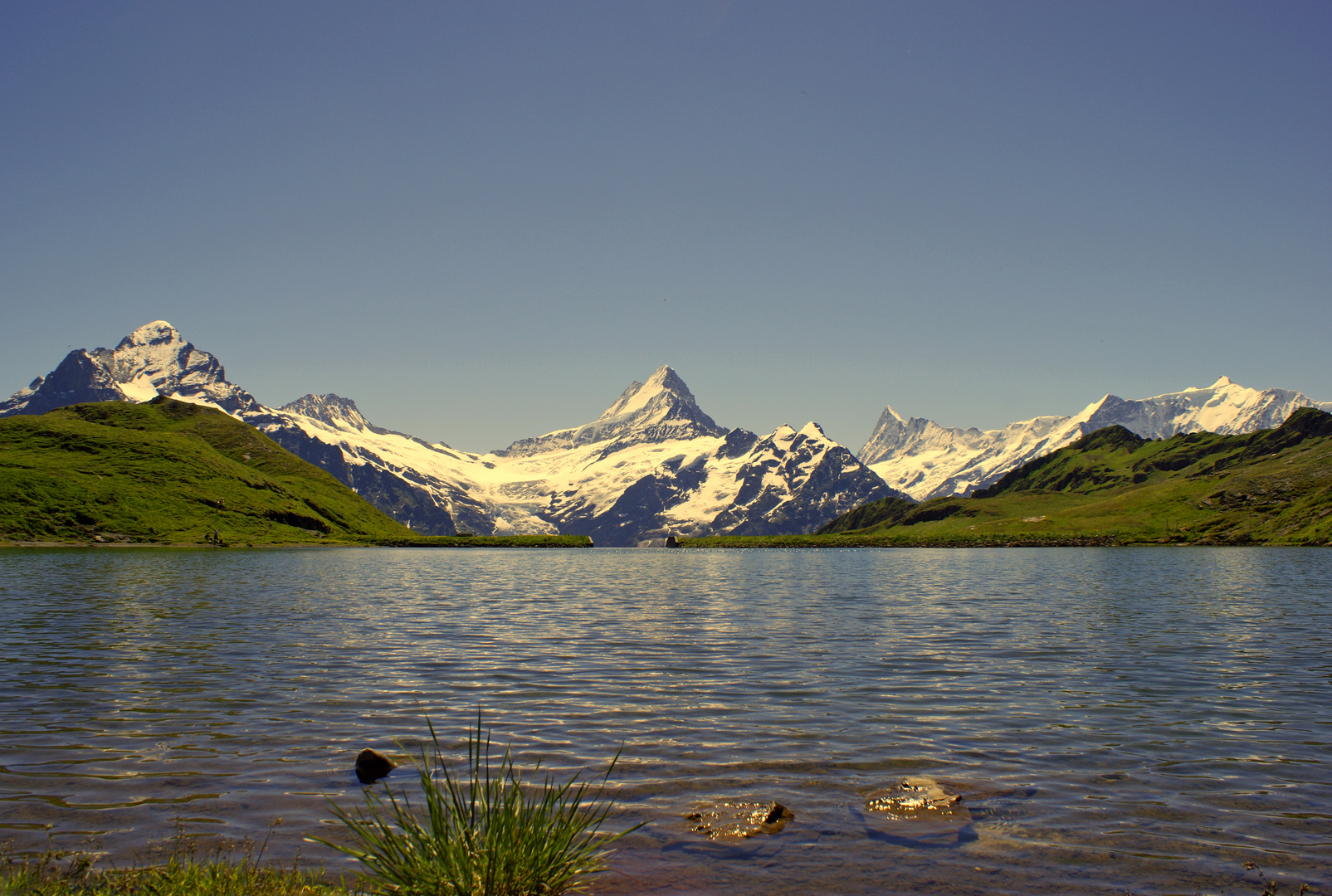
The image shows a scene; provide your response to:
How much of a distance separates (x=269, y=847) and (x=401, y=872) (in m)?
4.93

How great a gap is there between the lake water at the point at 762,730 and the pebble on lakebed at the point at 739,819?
35 centimetres

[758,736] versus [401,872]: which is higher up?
[401,872]

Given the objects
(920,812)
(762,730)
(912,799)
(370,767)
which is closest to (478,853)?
(370,767)

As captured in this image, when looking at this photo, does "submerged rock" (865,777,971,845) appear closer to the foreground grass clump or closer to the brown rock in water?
the foreground grass clump

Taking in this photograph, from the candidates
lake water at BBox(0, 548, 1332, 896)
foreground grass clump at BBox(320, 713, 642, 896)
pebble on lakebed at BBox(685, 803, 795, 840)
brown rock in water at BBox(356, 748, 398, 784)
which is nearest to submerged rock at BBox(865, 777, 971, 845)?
lake water at BBox(0, 548, 1332, 896)

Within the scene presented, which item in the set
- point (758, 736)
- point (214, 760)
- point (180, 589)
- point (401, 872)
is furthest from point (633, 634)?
point (180, 589)

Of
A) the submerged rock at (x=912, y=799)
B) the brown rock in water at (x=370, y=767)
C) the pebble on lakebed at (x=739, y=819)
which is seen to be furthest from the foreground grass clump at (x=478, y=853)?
the submerged rock at (x=912, y=799)

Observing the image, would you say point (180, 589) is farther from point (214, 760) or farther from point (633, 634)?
point (214, 760)

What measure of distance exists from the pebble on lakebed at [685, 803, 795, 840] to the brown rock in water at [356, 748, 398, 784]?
280 inches

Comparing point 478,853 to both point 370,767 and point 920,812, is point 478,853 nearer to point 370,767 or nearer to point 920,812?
point 370,767

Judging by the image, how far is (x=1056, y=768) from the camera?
19.0 m

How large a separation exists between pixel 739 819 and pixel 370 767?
8311 mm

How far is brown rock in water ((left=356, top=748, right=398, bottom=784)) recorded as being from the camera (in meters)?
18.0

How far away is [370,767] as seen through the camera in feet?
59.1
